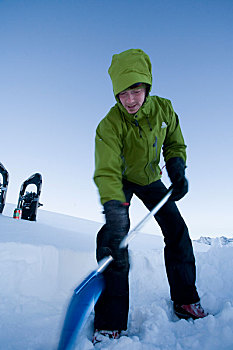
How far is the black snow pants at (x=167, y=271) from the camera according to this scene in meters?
1.53

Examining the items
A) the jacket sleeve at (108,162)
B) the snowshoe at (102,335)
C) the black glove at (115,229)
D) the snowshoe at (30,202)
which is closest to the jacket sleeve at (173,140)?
the jacket sleeve at (108,162)

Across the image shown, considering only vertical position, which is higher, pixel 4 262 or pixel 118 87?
pixel 118 87

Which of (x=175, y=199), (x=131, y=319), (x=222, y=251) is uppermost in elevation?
(x=175, y=199)

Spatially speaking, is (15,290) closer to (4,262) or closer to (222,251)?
(4,262)

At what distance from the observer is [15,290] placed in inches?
77.7

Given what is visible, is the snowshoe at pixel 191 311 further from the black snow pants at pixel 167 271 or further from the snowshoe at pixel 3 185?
the snowshoe at pixel 3 185

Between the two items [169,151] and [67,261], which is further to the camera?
[67,261]

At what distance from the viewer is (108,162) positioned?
1.61 meters

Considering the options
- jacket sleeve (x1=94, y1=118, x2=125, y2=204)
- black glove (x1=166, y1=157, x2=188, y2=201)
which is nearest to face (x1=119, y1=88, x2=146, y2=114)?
jacket sleeve (x1=94, y1=118, x2=125, y2=204)

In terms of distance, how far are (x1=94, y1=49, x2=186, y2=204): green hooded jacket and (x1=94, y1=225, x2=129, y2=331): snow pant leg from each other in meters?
0.54

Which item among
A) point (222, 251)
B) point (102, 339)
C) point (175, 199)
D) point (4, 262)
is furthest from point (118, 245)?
point (222, 251)

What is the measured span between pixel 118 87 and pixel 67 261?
2.11 metres

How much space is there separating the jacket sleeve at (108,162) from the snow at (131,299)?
2.96 ft

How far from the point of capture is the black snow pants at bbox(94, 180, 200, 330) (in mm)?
1527
